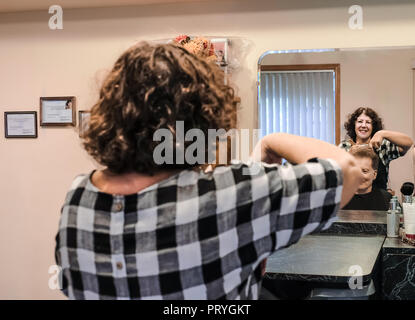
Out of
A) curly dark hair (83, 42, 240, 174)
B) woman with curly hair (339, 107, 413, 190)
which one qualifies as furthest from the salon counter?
curly dark hair (83, 42, 240, 174)

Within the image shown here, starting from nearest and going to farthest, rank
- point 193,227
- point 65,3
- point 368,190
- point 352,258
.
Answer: point 193,227, point 352,258, point 368,190, point 65,3

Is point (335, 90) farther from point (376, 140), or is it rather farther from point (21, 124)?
point (21, 124)

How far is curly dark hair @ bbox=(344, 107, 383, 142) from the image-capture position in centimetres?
222

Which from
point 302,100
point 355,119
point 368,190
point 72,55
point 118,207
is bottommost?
point 368,190

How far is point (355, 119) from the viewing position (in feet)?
7.36

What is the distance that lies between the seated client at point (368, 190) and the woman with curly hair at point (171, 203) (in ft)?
4.89

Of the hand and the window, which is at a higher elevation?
the window

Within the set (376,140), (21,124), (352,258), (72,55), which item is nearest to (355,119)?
(376,140)

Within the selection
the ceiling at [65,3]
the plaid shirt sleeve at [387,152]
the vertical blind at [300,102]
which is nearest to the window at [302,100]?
the vertical blind at [300,102]

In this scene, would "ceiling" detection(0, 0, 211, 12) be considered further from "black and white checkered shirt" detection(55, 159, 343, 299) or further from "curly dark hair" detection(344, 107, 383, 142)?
"black and white checkered shirt" detection(55, 159, 343, 299)

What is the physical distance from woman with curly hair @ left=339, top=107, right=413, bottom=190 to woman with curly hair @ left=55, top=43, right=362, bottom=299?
1.50m

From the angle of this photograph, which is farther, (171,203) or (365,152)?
(365,152)

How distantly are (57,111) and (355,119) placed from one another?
5.44 feet

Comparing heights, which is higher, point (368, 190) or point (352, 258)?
point (368, 190)
